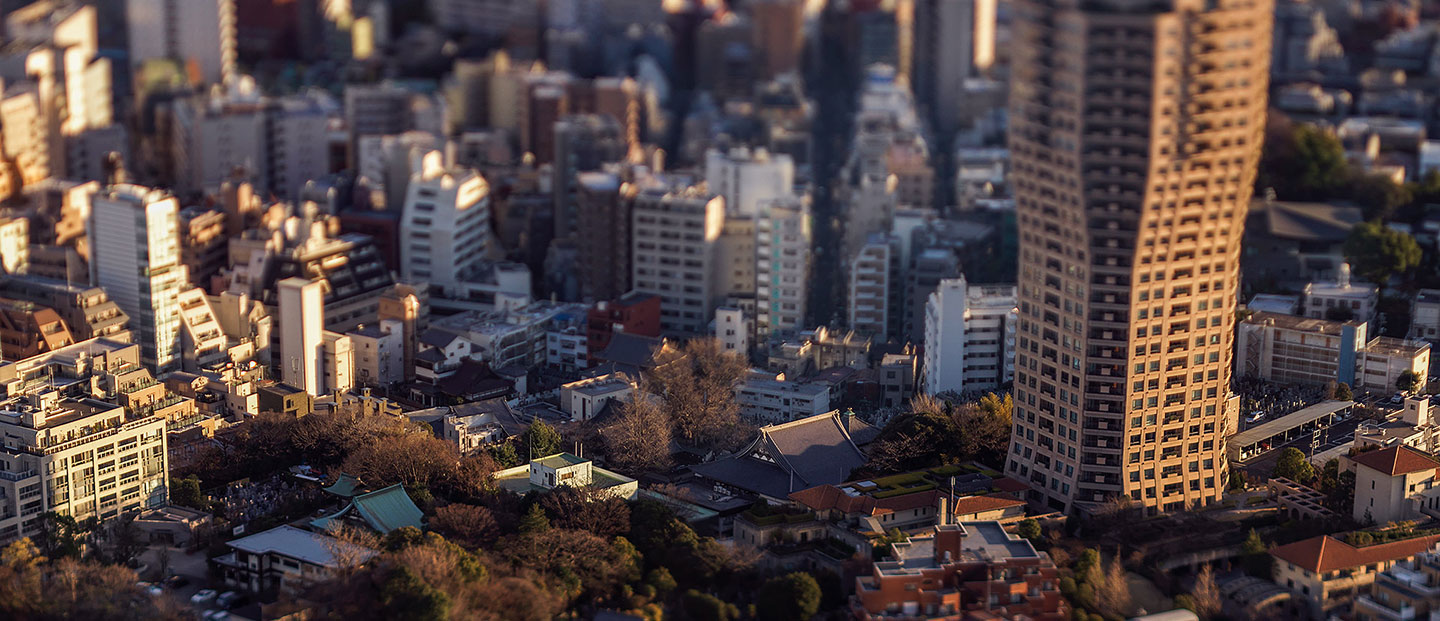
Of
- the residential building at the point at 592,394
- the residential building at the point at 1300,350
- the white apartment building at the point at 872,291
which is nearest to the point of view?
the residential building at the point at 592,394

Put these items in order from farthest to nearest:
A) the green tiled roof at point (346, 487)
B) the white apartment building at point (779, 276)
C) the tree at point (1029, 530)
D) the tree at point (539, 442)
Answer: the white apartment building at point (779, 276) → the tree at point (539, 442) → the green tiled roof at point (346, 487) → the tree at point (1029, 530)

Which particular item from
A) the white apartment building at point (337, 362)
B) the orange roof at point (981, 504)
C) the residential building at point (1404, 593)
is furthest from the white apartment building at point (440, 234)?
the residential building at point (1404, 593)

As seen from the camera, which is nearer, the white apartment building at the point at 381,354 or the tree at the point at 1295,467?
the tree at the point at 1295,467

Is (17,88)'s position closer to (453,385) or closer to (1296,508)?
(453,385)

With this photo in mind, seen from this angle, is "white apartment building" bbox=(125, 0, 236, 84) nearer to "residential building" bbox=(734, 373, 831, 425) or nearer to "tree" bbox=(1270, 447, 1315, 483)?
"residential building" bbox=(734, 373, 831, 425)

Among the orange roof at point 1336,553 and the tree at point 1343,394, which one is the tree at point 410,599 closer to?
the orange roof at point 1336,553

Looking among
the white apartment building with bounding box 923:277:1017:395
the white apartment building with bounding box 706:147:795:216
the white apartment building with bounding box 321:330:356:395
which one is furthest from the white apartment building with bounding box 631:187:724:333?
the white apartment building with bounding box 321:330:356:395

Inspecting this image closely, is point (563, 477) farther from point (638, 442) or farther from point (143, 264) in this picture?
point (143, 264)
